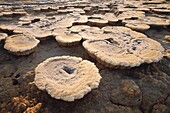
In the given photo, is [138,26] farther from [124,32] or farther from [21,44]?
[21,44]

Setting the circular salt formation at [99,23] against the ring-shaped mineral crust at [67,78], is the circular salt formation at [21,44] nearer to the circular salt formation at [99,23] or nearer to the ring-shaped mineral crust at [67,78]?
the ring-shaped mineral crust at [67,78]

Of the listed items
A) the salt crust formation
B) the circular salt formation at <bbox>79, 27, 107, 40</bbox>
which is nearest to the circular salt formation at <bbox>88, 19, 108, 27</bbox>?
the circular salt formation at <bbox>79, 27, 107, 40</bbox>

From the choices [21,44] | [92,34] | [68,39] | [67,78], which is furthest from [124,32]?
[21,44]

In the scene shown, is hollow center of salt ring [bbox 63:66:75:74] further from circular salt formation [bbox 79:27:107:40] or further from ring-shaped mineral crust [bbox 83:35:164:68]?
circular salt formation [bbox 79:27:107:40]

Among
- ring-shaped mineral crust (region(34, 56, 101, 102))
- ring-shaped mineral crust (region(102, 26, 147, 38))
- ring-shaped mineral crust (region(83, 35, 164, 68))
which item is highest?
ring-shaped mineral crust (region(102, 26, 147, 38))

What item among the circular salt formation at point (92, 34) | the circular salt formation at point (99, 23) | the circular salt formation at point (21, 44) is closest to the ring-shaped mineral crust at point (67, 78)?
the circular salt formation at point (21, 44)
